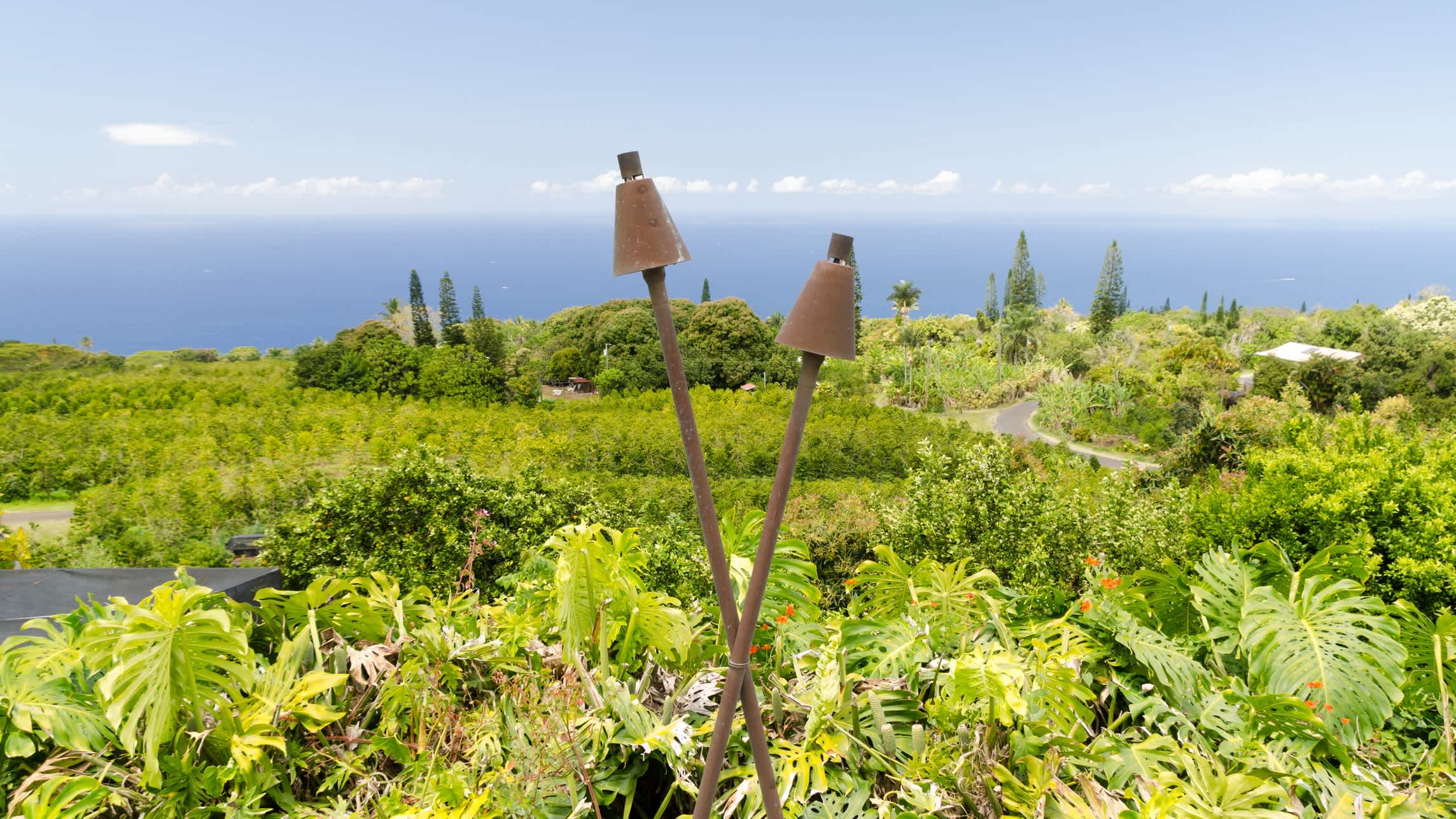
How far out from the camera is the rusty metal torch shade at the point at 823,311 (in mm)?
606

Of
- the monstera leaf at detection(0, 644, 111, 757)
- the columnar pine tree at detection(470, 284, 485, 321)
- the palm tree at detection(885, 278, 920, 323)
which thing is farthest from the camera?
the columnar pine tree at detection(470, 284, 485, 321)

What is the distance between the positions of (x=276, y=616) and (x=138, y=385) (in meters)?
20.5

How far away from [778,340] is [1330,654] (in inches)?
54.7

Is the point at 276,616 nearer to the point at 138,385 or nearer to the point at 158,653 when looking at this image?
the point at 158,653

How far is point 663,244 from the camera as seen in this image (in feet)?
2.04

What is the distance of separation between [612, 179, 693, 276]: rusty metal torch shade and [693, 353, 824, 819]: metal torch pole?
0.15m

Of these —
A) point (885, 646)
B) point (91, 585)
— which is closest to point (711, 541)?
point (885, 646)

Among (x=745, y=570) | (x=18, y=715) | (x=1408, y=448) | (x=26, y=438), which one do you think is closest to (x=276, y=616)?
(x=18, y=715)

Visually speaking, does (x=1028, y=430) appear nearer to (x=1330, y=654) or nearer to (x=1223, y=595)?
(x=1223, y=595)

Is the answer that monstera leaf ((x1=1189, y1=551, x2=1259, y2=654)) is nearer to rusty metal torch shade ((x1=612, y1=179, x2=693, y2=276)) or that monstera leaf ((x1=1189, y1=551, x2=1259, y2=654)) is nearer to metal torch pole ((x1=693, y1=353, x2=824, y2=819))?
metal torch pole ((x1=693, y1=353, x2=824, y2=819))

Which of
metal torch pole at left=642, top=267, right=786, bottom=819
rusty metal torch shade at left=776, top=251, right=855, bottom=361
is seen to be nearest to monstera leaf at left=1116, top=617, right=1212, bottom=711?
metal torch pole at left=642, top=267, right=786, bottom=819

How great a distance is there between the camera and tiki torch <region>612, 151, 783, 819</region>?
0.62 metres

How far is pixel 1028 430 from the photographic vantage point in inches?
774

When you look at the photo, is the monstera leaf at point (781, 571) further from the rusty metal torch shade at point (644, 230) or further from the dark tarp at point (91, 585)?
the dark tarp at point (91, 585)
